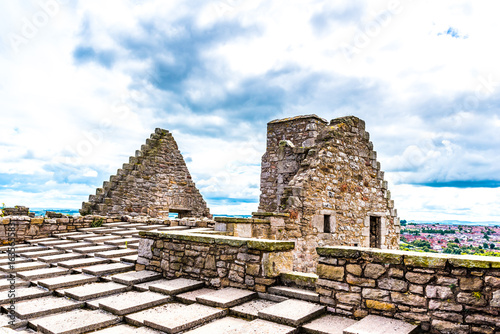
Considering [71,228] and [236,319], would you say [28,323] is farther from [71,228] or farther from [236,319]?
[71,228]

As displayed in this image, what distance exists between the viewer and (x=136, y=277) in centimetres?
515

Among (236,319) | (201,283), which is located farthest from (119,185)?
(236,319)

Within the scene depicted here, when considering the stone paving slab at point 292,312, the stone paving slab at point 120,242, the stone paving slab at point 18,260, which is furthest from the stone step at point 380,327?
the stone paving slab at point 18,260

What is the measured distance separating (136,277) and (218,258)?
134cm

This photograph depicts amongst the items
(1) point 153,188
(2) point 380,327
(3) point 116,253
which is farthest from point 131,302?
(1) point 153,188

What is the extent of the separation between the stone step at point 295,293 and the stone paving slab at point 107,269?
9.10 feet

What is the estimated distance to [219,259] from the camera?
15.9ft

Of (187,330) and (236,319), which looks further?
(236,319)

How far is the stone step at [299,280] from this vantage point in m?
4.27

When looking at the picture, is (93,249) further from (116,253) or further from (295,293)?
(295,293)

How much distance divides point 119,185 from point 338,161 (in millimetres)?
9004

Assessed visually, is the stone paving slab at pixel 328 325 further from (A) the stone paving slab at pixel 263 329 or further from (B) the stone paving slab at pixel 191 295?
(B) the stone paving slab at pixel 191 295

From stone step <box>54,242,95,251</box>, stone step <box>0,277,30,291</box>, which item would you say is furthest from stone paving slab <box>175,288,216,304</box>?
stone step <box>54,242,95,251</box>

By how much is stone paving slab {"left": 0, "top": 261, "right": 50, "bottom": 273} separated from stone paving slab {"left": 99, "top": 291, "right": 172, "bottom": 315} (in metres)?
2.45
